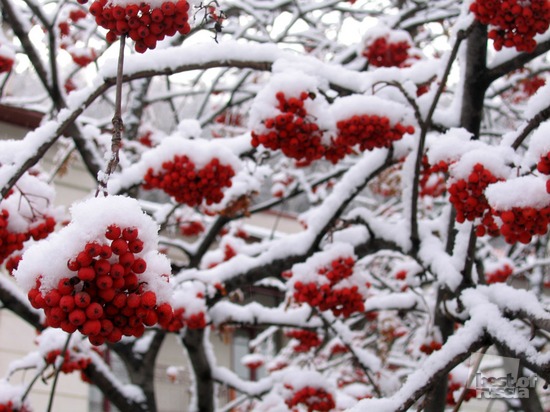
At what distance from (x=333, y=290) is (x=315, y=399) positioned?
133 cm

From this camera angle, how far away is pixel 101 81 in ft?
9.73

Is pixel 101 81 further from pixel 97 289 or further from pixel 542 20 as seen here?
pixel 542 20

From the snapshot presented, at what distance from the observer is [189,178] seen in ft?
11.1

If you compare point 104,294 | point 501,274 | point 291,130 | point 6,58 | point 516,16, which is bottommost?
point 104,294

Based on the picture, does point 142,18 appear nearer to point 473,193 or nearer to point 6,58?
point 473,193

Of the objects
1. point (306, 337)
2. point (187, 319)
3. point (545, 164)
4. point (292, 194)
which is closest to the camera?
point (545, 164)

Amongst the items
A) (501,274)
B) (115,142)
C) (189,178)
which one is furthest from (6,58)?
(501,274)

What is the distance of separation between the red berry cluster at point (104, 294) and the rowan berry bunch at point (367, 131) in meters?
1.67

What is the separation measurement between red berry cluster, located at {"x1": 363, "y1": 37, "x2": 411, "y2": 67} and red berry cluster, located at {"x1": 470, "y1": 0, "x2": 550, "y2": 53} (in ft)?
5.94

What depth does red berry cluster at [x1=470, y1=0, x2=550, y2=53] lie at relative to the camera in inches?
112

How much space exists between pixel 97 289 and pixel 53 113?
13.6ft

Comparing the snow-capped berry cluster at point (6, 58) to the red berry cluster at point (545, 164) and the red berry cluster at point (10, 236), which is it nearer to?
the red berry cluster at point (10, 236)

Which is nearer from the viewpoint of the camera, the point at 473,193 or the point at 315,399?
the point at 473,193

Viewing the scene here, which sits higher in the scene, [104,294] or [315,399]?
[315,399]
